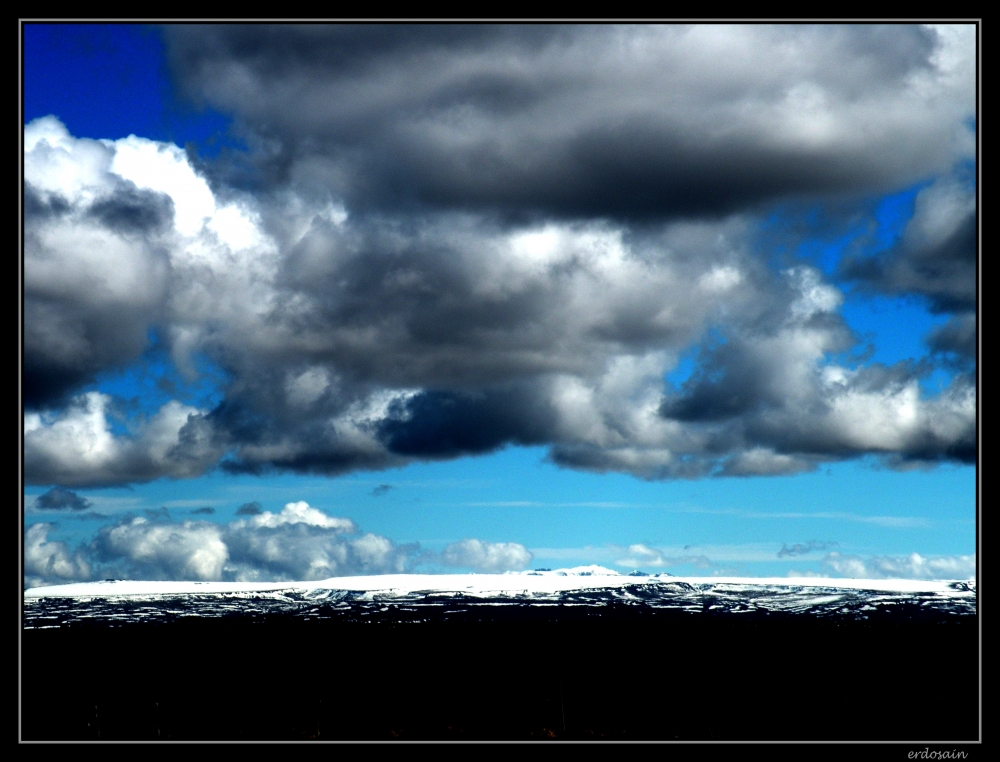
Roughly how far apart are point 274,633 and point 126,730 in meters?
137

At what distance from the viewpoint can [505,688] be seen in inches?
3307

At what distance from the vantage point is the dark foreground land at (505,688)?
52.6 metres

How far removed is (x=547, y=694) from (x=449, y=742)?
214ft

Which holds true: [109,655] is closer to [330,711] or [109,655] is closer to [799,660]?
[330,711]

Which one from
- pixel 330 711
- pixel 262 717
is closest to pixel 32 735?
pixel 262 717

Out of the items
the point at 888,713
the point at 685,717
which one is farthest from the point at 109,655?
the point at 888,713

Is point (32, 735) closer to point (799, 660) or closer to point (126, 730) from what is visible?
point (126, 730)

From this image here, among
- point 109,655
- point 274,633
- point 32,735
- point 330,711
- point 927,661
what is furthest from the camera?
point 274,633

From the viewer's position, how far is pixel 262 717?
2468 inches

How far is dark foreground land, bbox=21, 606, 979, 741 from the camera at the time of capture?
52.6 m
